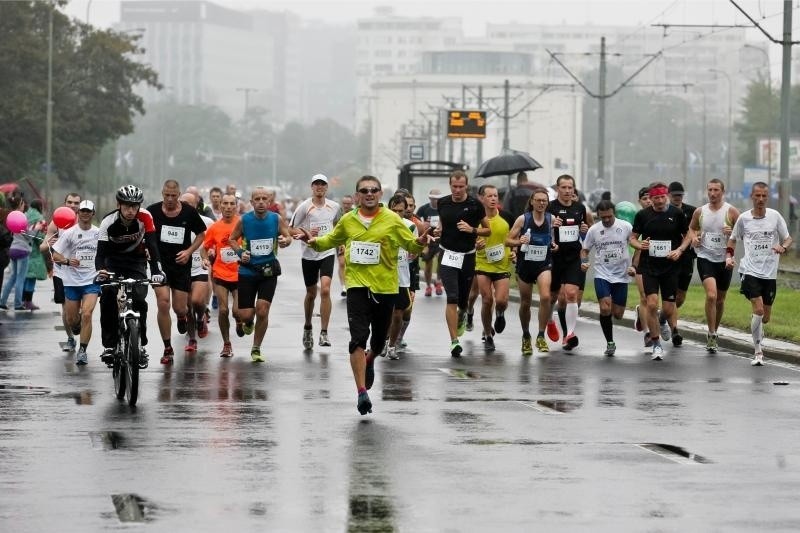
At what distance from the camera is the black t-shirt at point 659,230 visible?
19219mm

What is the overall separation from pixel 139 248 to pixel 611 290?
19.7 ft

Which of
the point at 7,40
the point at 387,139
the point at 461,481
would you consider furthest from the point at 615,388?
the point at 387,139

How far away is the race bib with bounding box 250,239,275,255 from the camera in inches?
708

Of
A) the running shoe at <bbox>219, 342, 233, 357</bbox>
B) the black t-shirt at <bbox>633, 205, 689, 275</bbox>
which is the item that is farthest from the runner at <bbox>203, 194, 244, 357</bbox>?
the black t-shirt at <bbox>633, 205, 689, 275</bbox>

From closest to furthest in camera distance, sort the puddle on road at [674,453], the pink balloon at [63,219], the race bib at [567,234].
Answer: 1. the puddle on road at [674,453]
2. the race bib at [567,234]
3. the pink balloon at [63,219]

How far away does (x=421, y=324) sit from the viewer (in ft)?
78.3

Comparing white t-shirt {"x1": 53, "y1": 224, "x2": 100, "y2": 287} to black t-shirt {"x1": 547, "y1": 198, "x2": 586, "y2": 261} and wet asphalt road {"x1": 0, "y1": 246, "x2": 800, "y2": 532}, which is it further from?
black t-shirt {"x1": 547, "y1": 198, "x2": 586, "y2": 261}

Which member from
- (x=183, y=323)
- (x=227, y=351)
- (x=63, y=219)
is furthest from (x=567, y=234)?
(x=63, y=219)

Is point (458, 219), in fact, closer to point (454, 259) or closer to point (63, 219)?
point (454, 259)

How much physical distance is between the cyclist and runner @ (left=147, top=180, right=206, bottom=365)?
87.2 inches

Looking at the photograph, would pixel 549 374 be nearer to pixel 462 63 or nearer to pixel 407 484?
pixel 407 484

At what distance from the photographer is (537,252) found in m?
19.3

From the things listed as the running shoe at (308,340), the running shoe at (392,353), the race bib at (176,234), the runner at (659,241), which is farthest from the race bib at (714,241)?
the race bib at (176,234)

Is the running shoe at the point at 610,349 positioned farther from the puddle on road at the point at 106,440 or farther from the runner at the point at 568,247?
the puddle on road at the point at 106,440
